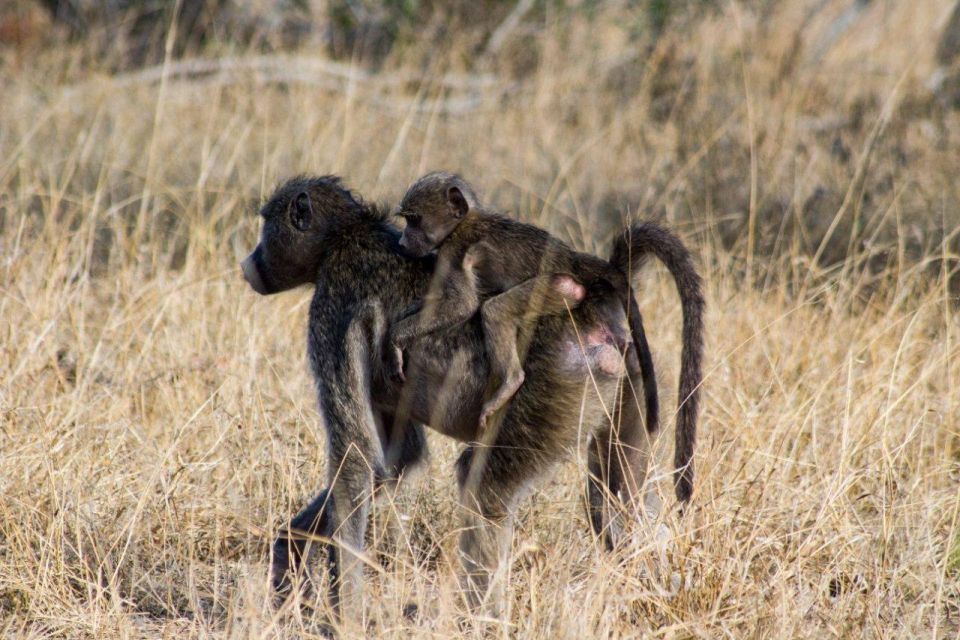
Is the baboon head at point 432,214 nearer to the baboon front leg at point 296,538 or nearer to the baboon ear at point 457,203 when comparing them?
the baboon ear at point 457,203

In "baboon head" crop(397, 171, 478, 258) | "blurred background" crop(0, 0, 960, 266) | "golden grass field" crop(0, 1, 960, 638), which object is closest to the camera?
"golden grass field" crop(0, 1, 960, 638)

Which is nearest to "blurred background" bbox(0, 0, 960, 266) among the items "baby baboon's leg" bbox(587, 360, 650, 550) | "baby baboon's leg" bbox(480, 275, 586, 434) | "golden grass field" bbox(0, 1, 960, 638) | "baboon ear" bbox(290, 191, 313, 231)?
"golden grass field" bbox(0, 1, 960, 638)

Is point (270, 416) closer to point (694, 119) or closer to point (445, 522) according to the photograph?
point (445, 522)

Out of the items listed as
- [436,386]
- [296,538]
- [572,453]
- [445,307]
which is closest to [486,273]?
[445,307]

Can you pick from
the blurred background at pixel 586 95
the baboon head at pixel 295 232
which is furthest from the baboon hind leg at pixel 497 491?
the blurred background at pixel 586 95

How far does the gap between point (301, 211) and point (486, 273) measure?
63cm

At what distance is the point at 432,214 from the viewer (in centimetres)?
329

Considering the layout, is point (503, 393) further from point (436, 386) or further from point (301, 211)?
point (301, 211)

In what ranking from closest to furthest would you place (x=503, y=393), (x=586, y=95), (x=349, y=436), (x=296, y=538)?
(x=503, y=393) → (x=349, y=436) → (x=296, y=538) → (x=586, y=95)

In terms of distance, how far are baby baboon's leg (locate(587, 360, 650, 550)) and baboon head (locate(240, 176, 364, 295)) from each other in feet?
3.03

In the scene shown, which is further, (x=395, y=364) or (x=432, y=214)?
(x=432, y=214)

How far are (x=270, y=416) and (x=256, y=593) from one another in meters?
1.07

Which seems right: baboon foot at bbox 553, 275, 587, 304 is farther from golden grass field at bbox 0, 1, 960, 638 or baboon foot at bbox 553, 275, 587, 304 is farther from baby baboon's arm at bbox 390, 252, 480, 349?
golden grass field at bbox 0, 1, 960, 638

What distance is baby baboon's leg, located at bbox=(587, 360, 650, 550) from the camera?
318 cm
